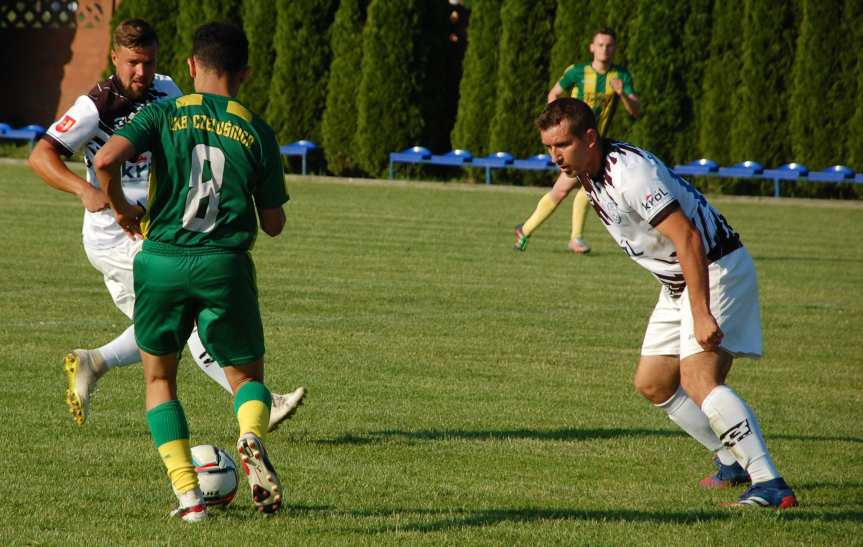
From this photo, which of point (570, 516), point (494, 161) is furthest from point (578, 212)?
point (494, 161)

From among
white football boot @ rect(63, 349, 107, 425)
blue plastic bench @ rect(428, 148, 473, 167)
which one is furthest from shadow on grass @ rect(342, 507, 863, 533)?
blue plastic bench @ rect(428, 148, 473, 167)

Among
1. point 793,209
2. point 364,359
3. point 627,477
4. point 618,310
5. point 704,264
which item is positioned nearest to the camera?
point 704,264

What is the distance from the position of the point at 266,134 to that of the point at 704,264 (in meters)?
1.84

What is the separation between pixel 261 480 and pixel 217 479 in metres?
0.69

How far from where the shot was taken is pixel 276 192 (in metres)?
5.43

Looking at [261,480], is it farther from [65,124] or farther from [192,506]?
[65,124]

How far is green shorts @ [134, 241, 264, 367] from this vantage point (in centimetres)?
528

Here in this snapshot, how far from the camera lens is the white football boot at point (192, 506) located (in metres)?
5.34

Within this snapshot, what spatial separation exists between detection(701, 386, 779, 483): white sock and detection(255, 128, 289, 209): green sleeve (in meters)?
2.01

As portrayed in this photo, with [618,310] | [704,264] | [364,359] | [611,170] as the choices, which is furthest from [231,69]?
[618,310]

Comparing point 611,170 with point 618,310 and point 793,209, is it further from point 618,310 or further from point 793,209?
point 793,209

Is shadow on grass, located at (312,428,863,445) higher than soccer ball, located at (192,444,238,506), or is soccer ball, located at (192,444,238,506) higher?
soccer ball, located at (192,444,238,506)

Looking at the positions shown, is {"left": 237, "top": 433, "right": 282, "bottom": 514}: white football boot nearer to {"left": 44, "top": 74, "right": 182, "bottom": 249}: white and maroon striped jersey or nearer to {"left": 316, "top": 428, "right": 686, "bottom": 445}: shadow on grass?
{"left": 44, "top": 74, "right": 182, "bottom": 249}: white and maroon striped jersey

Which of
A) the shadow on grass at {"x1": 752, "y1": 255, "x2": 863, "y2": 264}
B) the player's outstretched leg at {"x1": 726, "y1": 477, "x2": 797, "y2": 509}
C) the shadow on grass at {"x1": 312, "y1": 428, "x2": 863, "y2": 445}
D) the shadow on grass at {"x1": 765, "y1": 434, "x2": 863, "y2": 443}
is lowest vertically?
the shadow on grass at {"x1": 752, "y1": 255, "x2": 863, "y2": 264}
